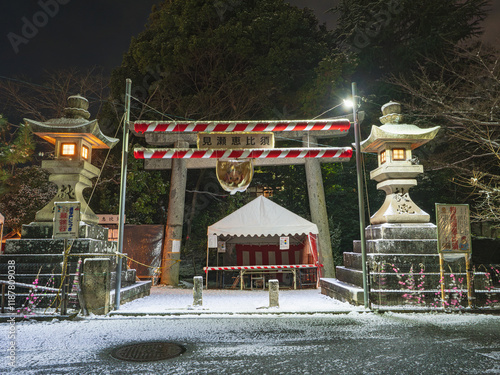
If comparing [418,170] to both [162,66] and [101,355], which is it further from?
[162,66]

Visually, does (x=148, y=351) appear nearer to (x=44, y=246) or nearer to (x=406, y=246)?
(x=44, y=246)

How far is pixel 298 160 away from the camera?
13984 mm

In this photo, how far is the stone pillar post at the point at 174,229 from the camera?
13578 millimetres

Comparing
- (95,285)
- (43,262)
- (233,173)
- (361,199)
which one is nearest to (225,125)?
(233,173)

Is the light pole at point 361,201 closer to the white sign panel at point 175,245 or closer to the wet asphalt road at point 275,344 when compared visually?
the wet asphalt road at point 275,344

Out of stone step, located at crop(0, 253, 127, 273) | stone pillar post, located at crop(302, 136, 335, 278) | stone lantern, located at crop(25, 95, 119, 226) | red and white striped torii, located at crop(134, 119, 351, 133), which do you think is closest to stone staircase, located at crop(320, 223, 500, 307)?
red and white striped torii, located at crop(134, 119, 351, 133)

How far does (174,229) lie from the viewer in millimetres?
13609

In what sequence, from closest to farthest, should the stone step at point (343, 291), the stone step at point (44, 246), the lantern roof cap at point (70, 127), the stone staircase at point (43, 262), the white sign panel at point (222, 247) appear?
the stone staircase at point (43, 262)
the stone step at point (44, 246)
the stone step at point (343, 291)
the lantern roof cap at point (70, 127)
the white sign panel at point (222, 247)

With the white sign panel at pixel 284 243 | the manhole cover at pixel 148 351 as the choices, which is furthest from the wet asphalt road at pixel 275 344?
the white sign panel at pixel 284 243

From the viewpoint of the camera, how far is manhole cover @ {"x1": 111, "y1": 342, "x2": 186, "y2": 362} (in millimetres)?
4387

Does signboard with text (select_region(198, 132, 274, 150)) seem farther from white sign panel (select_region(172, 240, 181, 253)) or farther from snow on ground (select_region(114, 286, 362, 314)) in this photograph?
white sign panel (select_region(172, 240, 181, 253))

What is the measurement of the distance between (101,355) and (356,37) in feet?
62.6

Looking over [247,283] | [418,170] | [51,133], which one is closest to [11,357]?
[51,133]

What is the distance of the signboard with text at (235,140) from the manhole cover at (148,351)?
15.8 feet
